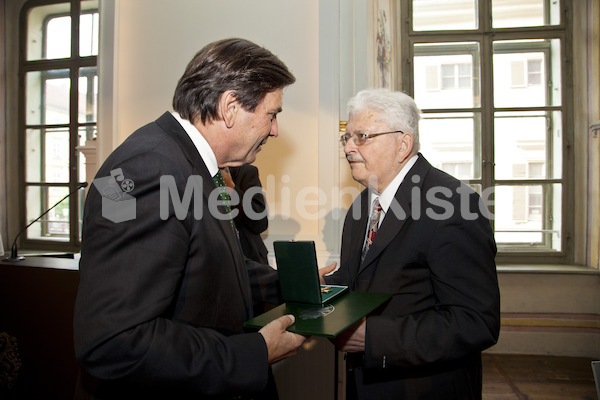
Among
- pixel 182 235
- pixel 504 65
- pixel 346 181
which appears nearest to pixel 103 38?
pixel 346 181

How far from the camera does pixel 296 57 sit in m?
2.66

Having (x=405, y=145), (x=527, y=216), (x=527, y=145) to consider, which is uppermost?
(x=527, y=145)

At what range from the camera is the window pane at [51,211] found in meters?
5.79

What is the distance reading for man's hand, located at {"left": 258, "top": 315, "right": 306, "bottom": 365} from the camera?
0.98m

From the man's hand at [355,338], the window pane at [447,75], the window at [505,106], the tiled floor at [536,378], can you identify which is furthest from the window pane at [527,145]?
the man's hand at [355,338]

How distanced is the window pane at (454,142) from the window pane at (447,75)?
6.3 inches

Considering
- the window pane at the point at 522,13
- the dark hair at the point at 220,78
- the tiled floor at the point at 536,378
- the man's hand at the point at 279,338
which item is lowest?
the tiled floor at the point at 536,378

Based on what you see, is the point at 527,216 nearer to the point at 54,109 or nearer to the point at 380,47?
the point at 380,47

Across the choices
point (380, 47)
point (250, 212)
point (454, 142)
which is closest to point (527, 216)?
point (454, 142)

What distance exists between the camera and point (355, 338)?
47.4 inches

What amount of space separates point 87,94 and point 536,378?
20.0 feet

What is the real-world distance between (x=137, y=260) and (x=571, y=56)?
16.7 feet

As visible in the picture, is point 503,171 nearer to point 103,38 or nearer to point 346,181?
point 346,181

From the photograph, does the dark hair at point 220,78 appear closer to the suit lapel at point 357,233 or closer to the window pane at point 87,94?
the suit lapel at point 357,233
